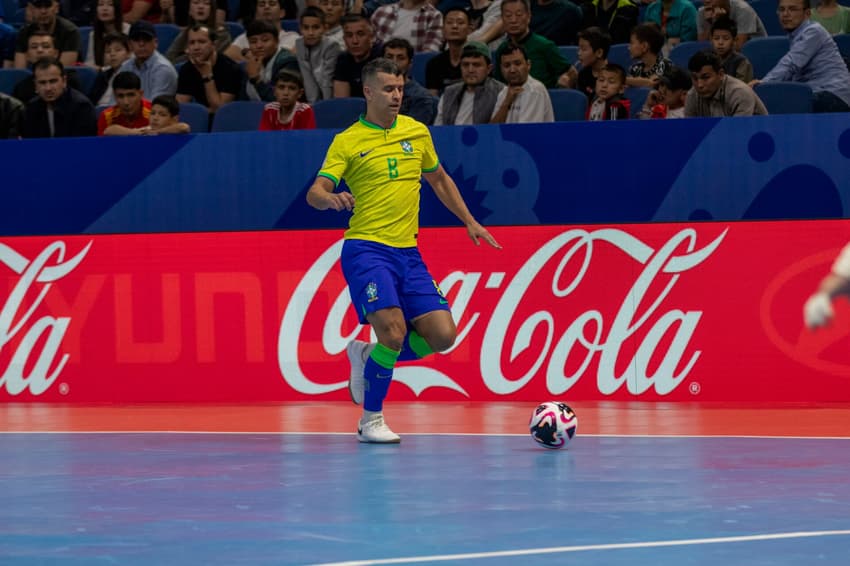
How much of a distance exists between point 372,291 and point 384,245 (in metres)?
0.34

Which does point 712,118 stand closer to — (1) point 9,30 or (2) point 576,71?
(2) point 576,71

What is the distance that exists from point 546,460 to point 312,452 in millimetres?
1457

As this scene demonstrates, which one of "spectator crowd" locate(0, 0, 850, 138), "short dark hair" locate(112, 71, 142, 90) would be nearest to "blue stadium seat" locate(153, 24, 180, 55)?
"spectator crowd" locate(0, 0, 850, 138)

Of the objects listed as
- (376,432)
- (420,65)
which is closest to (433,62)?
(420,65)

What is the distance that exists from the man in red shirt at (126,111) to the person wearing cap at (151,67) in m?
0.87

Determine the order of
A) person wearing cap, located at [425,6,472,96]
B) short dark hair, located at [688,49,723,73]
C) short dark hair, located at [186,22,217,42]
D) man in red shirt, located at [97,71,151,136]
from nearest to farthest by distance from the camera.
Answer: short dark hair, located at [688,49,723,73], man in red shirt, located at [97,71,151,136], person wearing cap, located at [425,6,472,96], short dark hair, located at [186,22,217,42]

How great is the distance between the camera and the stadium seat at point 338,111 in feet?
41.7

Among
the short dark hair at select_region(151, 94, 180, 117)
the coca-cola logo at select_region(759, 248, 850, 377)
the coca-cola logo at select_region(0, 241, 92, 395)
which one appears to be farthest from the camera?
the short dark hair at select_region(151, 94, 180, 117)

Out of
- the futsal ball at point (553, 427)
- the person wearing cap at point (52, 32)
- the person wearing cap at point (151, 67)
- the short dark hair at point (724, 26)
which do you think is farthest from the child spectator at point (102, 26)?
the futsal ball at point (553, 427)

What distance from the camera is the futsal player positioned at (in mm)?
8953

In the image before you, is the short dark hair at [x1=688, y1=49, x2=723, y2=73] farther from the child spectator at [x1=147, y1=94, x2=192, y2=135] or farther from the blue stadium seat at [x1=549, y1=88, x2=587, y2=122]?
the child spectator at [x1=147, y1=94, x2=192, y2=135]

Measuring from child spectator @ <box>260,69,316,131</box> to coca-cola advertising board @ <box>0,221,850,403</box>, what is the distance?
1.20 meters

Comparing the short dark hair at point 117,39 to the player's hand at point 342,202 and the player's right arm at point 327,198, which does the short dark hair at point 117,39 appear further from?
the player's hand at point 342,202

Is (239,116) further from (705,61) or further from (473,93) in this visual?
(705,61)
